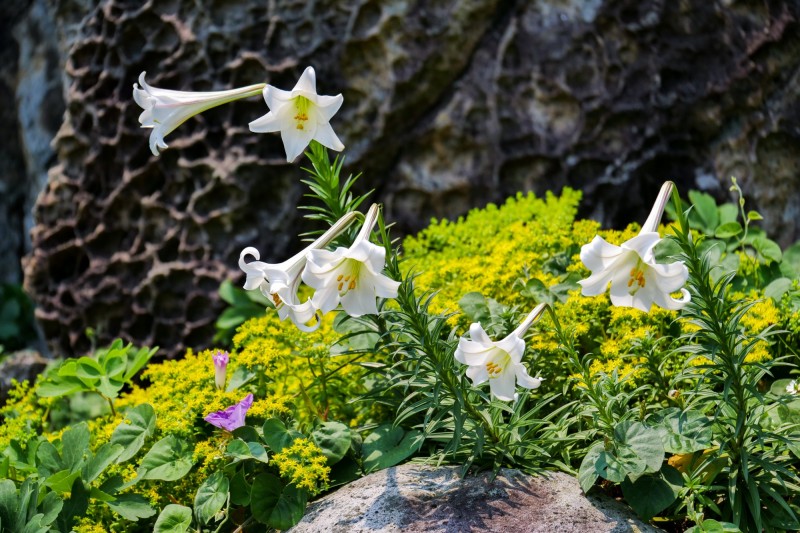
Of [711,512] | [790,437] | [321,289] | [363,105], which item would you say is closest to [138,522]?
[321,289]

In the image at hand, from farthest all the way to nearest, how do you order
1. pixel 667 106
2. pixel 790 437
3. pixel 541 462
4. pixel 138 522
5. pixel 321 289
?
1. pixel 667 106
2. pixel 138 522
3. pixel 541 462
4. pixel 790 437
5. pixel 321 289

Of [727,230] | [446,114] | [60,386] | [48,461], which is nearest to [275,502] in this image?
[48,461]

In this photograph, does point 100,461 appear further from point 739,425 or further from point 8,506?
point 739,425

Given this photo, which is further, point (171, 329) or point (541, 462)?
point (171, 329)

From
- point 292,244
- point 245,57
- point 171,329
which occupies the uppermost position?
point 245,57

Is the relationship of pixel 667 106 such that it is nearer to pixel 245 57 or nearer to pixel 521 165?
pixel 521 165

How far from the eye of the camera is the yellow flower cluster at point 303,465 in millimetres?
2920

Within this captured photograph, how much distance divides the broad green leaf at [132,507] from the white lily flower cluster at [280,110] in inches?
50.6

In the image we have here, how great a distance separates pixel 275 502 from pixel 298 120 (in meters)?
1.31

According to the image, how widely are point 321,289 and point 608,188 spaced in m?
2.83

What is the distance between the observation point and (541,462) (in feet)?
9.96

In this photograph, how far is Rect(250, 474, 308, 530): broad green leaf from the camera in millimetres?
2928

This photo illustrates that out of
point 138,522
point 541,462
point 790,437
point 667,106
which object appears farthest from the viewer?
point 667,106

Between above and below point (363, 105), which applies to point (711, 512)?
below
